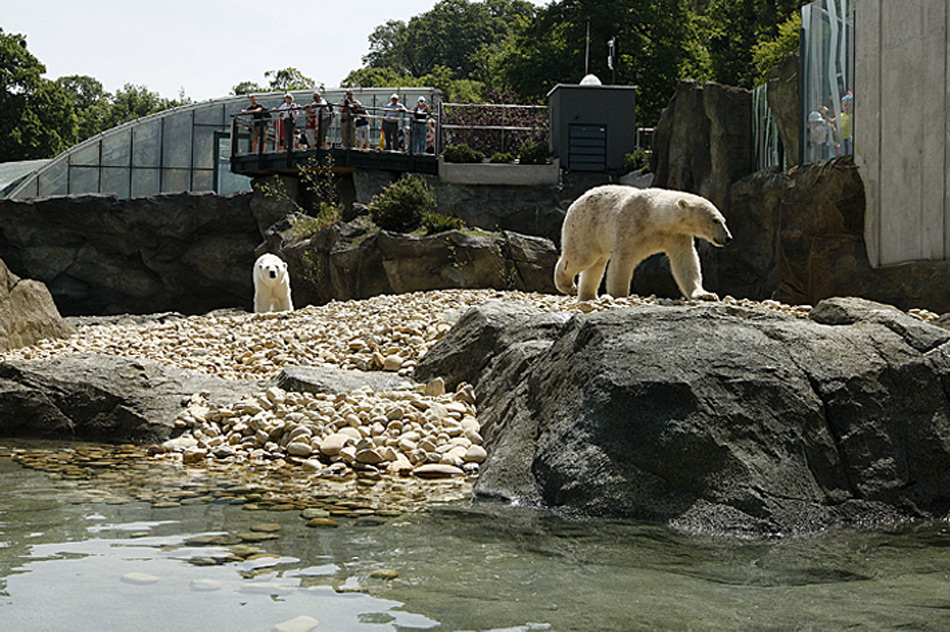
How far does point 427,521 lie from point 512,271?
1069 centimetres

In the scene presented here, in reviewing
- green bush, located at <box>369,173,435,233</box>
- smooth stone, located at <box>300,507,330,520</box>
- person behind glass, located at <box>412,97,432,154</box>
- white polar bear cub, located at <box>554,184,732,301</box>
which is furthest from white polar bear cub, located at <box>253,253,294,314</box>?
person behind glass, located at <box>412,97,432,154</box>

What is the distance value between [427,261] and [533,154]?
9.53m

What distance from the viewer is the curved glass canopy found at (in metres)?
26.8

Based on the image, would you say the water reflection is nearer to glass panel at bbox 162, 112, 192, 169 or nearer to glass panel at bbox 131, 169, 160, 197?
glass panel at bbox 131, 169, 160, 197

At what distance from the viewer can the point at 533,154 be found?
75.9 ft

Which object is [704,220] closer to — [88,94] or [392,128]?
[392,128]

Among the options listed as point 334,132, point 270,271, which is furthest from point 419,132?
point 270,271

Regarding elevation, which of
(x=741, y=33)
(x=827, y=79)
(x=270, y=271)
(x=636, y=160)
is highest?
(x=741, y=33)

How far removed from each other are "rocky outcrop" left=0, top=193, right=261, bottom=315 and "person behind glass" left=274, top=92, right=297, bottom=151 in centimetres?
211

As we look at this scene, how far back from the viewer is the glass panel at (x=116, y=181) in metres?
27.4

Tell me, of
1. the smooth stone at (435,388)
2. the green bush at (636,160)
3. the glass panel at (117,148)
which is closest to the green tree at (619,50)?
the green bush at (636,160)

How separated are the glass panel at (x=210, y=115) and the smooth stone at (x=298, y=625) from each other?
28.5m

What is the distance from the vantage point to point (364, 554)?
3006 millimetres

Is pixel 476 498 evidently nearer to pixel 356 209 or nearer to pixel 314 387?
pixel 314 387
